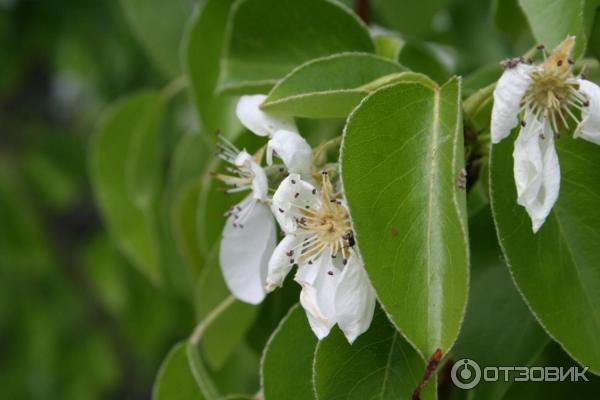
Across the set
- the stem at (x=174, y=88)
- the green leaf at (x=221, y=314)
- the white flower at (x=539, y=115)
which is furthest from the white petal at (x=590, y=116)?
the stem at (x=174, y=88)

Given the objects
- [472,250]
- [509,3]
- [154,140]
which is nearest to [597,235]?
[472,250]

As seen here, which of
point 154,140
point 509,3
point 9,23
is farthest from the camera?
point 9,23

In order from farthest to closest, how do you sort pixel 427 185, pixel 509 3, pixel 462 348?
pixel 509 3, pixel 462 348, pixel 427 185

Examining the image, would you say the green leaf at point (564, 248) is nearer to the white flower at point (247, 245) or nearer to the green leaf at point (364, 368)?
the green leaf at point (364, 368)

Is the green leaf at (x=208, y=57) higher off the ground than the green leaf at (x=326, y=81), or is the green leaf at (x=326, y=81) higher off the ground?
the green leaf at (x=326, y=81)

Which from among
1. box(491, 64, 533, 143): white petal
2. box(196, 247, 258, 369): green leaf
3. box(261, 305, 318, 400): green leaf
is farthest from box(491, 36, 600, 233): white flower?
box(196, 247, 258, 369): green leaf

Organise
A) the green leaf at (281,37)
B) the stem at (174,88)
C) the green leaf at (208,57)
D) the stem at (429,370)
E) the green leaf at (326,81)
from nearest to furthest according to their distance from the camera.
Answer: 1. the stem at (429,370)
2. the green leaf at (326,81)
3. the green leaf at (281,37)
4. the green leaf at (208,57)
5. the stem at (174,88)

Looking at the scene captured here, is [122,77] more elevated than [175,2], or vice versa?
[175,2]

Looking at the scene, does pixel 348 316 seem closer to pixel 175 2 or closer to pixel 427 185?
pixel 427 185
